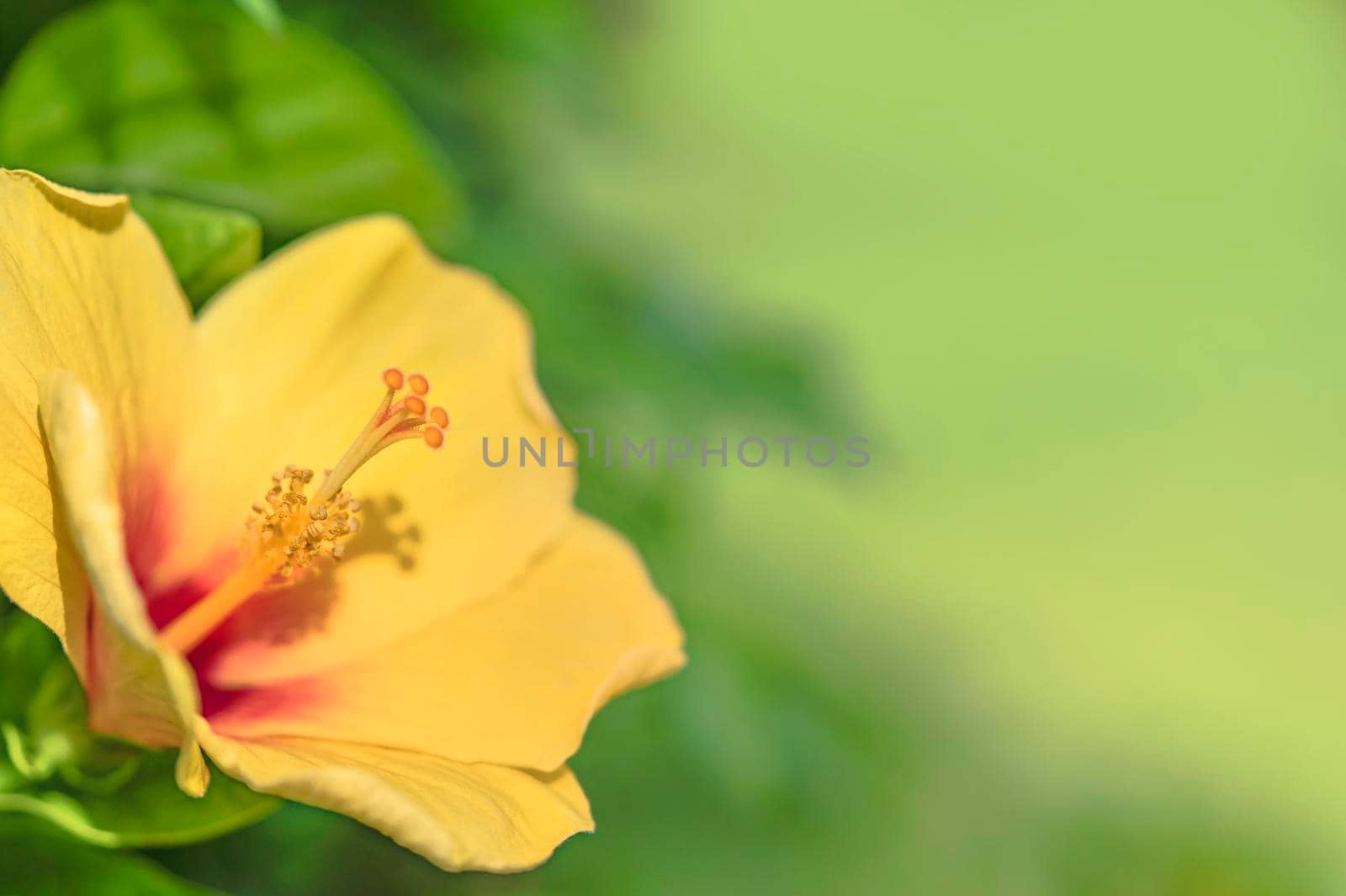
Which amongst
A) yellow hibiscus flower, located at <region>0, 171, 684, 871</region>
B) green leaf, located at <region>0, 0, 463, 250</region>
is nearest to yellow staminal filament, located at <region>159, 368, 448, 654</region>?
yellow hibiscus flower, located at <region>0, 171, 684, 871</region>

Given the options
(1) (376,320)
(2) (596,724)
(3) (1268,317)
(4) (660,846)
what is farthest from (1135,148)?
(1) (376,320)

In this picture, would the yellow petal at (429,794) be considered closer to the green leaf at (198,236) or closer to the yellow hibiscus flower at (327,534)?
the yellow hibiscus flower at (327,534)

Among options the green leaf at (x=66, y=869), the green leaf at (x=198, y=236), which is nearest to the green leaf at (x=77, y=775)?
the green leaf at (x=66, y=869)

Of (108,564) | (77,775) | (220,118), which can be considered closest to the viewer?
(108,564)

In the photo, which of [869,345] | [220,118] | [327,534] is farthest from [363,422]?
[869,345]

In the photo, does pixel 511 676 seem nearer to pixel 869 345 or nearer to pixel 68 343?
pixel 68 343
